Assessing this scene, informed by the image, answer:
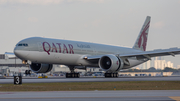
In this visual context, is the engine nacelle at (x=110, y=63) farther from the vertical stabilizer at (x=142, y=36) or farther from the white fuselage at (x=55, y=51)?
the vertical stabilizer at (x=142, y=36)

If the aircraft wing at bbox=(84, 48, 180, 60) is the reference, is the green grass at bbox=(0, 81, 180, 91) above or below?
below

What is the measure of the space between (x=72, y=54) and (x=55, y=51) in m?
3.33

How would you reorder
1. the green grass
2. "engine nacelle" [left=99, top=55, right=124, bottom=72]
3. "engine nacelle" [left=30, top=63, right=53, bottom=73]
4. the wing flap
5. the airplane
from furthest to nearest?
"engine nacelle" [left=30, top=63, right=53, bottom=73], the wing flap, "engine nacelle" [left=99, top=55, right=124, bottom=72], the airplane, the green grass

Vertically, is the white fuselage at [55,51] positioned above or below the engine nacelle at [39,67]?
above

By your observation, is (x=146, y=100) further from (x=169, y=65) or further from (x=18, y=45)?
(x=169, y=65)

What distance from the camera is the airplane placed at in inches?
1585

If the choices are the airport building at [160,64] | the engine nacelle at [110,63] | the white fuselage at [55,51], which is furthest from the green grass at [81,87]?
the airport building at [160,64]

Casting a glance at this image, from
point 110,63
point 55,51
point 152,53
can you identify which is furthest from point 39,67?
point 152,53

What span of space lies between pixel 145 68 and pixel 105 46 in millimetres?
43816

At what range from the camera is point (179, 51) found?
44.4 meters

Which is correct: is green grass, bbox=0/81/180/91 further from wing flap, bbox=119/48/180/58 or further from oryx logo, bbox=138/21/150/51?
oryx logo, bbox=138/21/150/51

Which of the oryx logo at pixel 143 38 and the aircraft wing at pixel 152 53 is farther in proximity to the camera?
the oryx logo at pixel 143 38

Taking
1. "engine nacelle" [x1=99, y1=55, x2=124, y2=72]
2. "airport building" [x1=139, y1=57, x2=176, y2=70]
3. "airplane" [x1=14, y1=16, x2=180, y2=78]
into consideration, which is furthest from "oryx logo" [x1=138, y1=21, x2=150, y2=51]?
"airport building" [x1=139, y1=57, x2=176, y2=70]

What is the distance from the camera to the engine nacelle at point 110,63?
1689 inches
